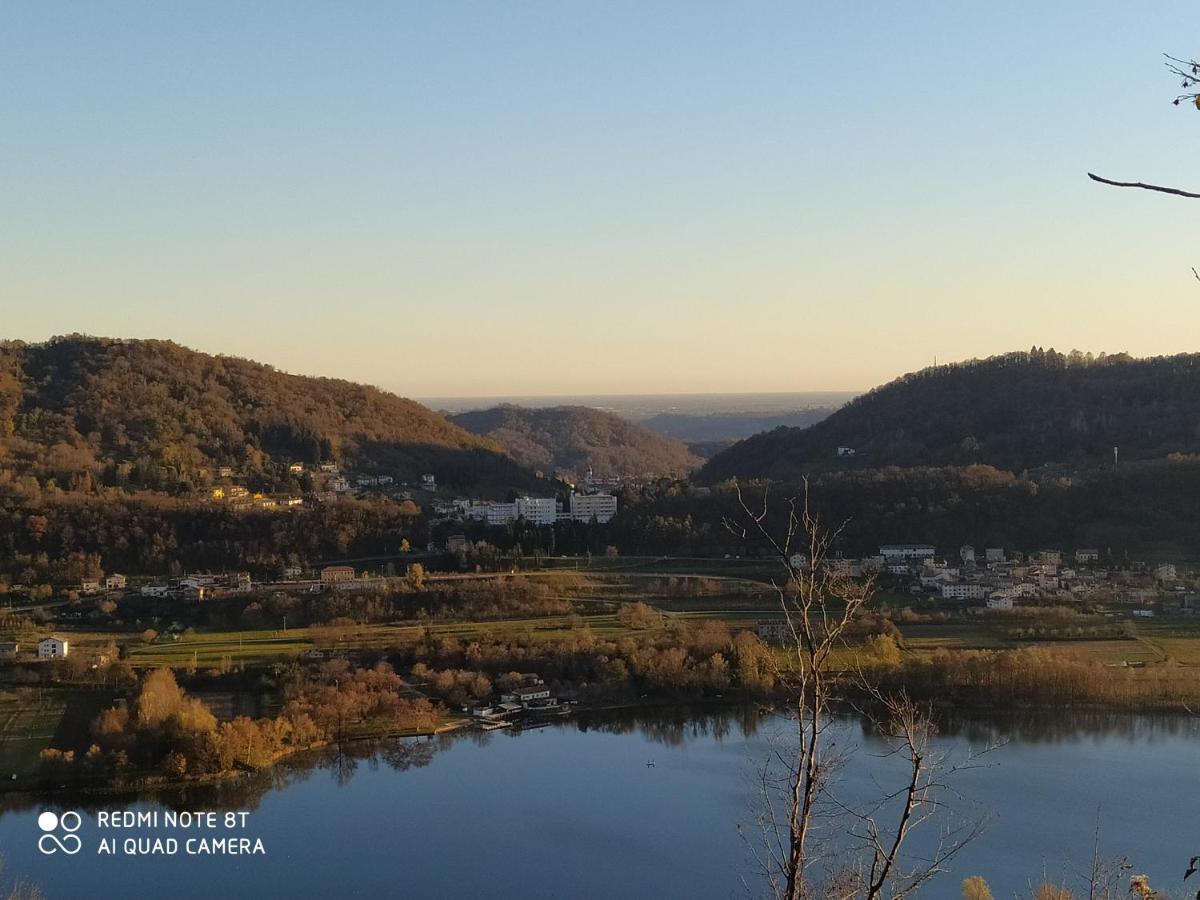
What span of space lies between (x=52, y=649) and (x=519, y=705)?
17.5 feet

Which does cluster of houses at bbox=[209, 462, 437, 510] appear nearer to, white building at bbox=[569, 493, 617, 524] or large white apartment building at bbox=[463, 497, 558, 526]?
large white apartment building at bbox=[463, 497, 558, 526]

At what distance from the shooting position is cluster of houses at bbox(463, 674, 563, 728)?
12141 mm

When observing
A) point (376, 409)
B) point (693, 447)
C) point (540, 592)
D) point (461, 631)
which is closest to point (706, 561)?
point (540, 592)

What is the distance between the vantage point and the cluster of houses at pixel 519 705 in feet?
39.8

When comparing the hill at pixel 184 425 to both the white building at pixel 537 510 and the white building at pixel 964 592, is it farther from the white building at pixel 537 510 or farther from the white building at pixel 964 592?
the white building at pixel 964 592

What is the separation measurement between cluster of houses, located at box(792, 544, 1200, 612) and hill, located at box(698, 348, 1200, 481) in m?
5.42

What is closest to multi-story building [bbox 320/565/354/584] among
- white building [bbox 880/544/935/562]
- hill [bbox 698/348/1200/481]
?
white building [bbox 880/544/935/562]

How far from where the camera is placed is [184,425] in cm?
2419

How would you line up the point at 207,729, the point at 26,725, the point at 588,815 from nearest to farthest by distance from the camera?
the point at 588,815 < the point at 207,729 < the point at 26,725

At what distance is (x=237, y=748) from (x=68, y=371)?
57.7ft

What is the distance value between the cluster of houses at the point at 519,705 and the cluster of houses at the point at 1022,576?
395 cm

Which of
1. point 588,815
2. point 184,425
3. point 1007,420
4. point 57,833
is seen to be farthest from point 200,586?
point 1007,420

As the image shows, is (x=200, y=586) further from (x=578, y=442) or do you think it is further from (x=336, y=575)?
(x=578, y=442)

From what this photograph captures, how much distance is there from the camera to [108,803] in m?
9.59
